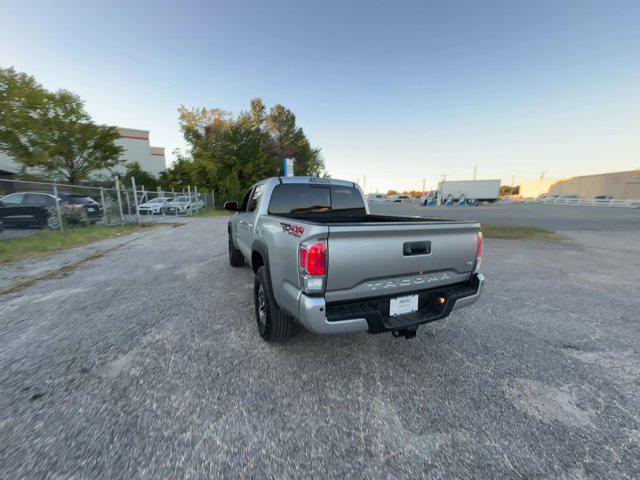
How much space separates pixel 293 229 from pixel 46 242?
1014 cm

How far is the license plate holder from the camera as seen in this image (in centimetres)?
228

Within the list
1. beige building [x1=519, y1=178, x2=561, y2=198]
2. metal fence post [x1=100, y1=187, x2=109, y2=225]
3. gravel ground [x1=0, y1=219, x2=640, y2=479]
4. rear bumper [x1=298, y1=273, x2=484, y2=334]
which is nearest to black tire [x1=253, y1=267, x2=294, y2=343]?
gravel ground [x1=0, y1=219, x2=640, y2=479]

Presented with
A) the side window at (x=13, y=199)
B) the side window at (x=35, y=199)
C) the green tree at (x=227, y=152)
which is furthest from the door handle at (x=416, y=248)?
the green tree at (x=227, y=152)

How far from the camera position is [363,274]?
7.00 ft

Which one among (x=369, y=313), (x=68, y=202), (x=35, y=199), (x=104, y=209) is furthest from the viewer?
(x=104, y=209)

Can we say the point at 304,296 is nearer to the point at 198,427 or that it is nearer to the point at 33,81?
the point at 198,427

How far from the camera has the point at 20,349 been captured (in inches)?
108

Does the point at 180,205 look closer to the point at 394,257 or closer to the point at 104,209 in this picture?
the point at 104,209

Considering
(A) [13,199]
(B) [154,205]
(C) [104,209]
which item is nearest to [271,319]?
(A) [13,199]

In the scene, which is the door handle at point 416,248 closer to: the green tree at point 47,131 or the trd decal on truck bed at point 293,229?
the trd decal on truck bed at point 293,229

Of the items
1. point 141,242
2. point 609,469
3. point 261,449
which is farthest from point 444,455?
point 141,242

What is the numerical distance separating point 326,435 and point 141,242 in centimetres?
977

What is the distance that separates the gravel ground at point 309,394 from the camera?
161 centimetres

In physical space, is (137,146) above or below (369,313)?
above
